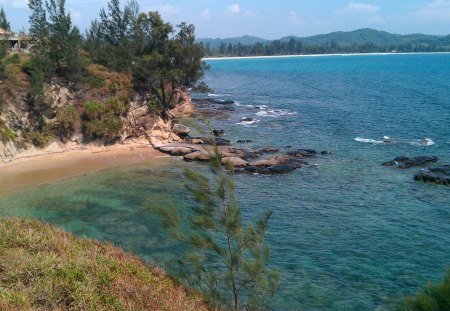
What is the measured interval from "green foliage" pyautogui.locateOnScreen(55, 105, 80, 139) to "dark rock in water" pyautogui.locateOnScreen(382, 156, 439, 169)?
32.1 m

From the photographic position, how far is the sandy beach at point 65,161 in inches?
1368

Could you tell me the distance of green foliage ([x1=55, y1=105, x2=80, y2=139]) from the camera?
42719 mm

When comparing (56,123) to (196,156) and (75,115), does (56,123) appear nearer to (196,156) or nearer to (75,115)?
(75,115)

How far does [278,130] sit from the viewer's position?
58.2 metres

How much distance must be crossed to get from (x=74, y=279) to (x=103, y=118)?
113 ft

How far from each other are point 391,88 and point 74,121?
85787mm

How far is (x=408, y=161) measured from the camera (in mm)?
41438

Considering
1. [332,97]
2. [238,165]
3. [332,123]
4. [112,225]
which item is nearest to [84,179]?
[112,225]

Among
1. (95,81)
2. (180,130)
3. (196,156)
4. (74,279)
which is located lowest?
(196,156)

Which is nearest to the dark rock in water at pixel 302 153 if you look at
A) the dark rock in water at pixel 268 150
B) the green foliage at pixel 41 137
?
the dark rock in water at pixel 268 150

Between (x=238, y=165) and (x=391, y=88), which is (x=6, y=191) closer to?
(x=238, y=165)

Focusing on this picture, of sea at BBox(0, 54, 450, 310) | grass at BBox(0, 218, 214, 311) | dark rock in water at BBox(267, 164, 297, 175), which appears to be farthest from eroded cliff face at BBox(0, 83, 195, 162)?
grass at BBox(0, 218, 214, 311)

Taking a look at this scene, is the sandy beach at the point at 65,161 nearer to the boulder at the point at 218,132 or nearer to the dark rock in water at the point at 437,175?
the boulder at the point at 218,132

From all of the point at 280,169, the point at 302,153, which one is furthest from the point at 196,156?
the point at 302,153
